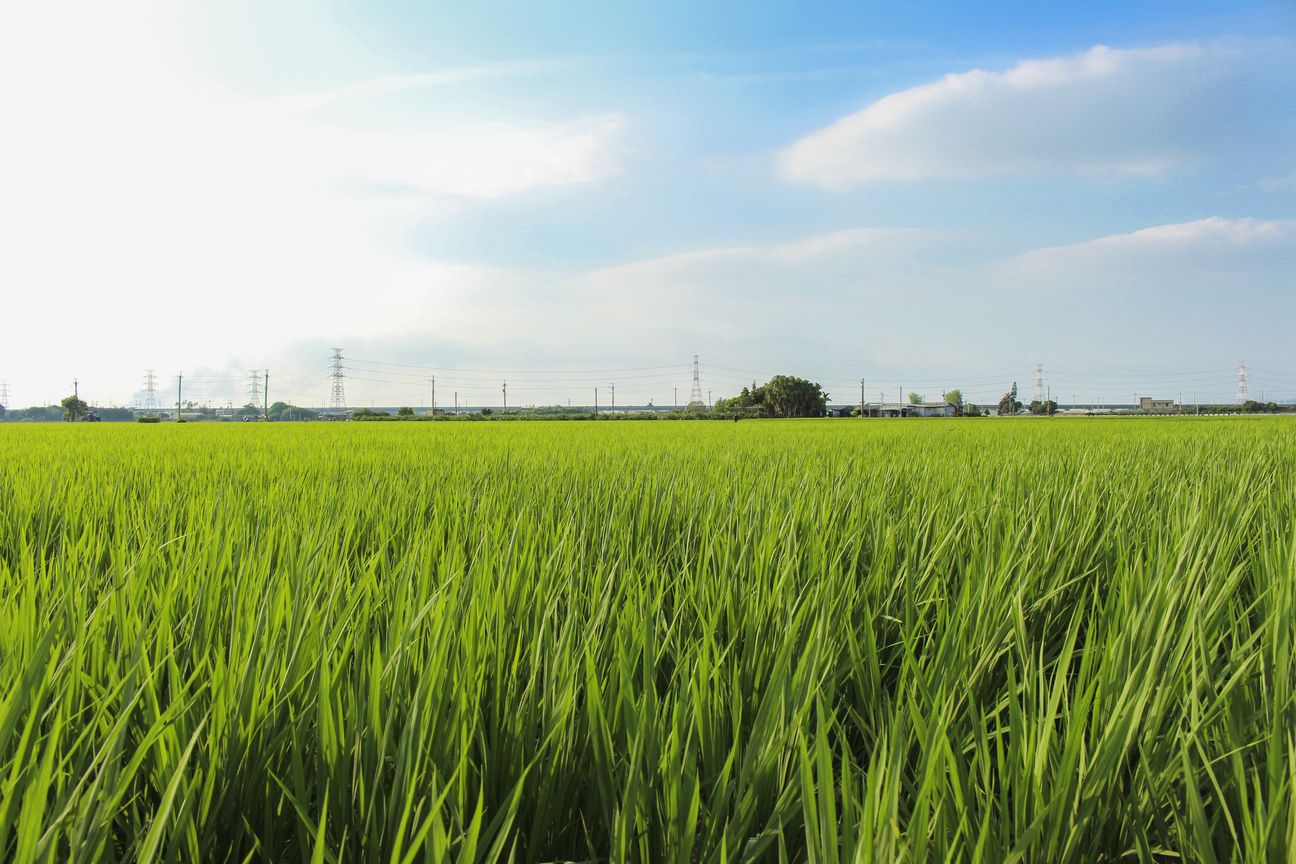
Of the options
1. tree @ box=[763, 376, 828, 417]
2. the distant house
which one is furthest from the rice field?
the distant house

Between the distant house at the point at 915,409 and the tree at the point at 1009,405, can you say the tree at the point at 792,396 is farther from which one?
the tree at the point at 1009,405

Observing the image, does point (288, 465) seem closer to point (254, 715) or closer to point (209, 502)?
point (209, 502)

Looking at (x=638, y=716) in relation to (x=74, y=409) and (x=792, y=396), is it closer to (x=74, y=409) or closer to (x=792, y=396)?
(x=792, y=396)

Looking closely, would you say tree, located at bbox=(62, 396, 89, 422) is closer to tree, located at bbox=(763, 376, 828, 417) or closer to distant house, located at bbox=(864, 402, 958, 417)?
tree, located at bbox=(763, 376, 828, 417)

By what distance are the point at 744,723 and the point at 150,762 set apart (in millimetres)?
645

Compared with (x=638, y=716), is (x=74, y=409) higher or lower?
higher

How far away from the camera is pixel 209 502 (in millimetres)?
1842

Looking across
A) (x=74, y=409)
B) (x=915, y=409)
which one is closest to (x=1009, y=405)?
(x=915, y=409)

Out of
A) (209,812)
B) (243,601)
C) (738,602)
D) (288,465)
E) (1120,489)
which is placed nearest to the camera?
(209,812)

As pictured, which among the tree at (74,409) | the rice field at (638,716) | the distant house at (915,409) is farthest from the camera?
the distant house at (915,409)

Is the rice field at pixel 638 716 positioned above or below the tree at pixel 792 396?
below

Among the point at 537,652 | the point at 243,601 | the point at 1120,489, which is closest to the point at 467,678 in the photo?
the point at 537,652

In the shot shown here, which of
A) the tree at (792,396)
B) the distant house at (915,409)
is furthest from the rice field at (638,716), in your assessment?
the distant house at (915,409)

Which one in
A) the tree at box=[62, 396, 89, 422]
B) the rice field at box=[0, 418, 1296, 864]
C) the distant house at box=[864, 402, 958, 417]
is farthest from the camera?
the distant house at box=[864, 402, 958, 417]
